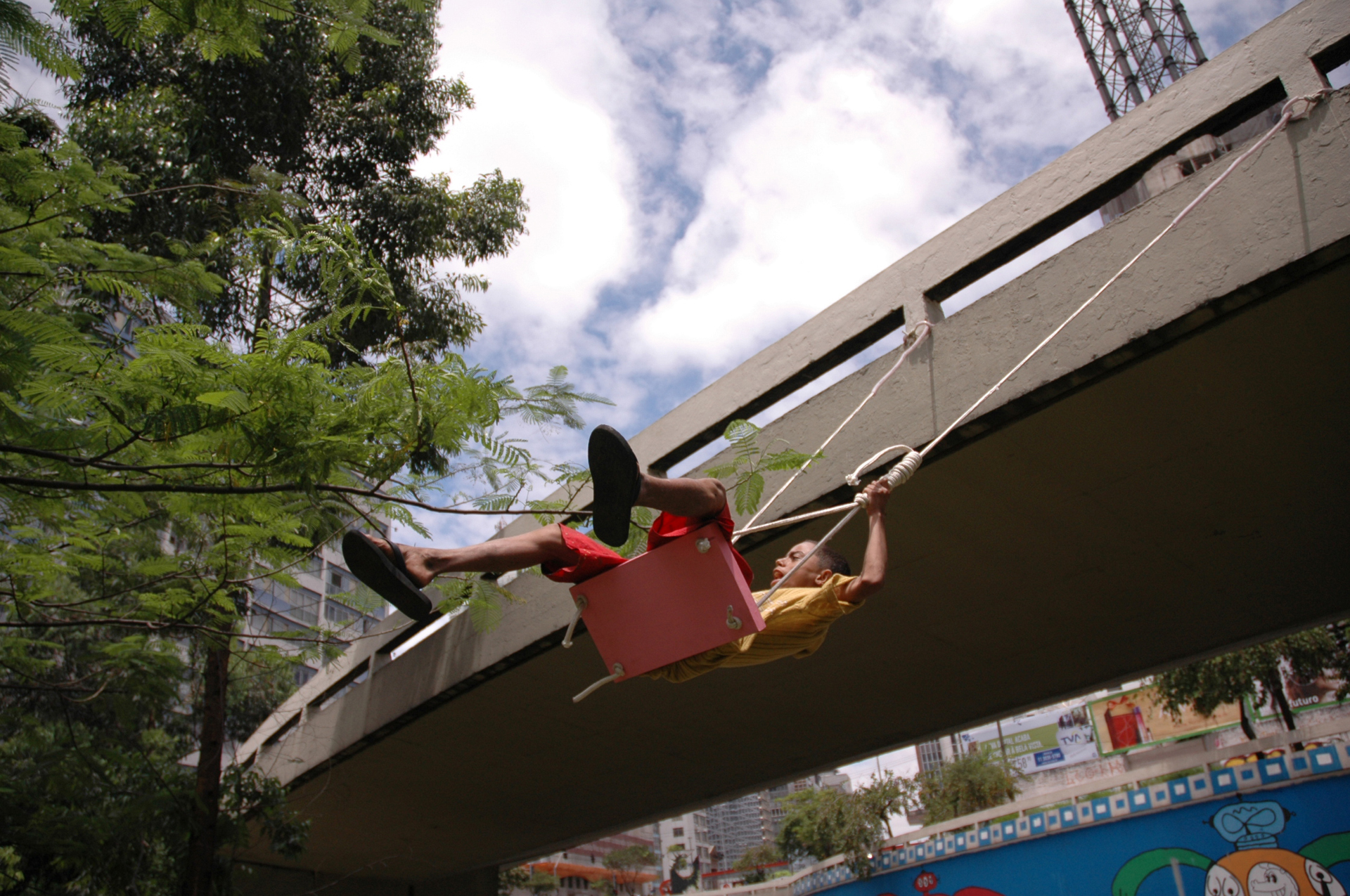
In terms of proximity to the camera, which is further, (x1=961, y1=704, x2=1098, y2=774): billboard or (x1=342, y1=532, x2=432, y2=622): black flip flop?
(x1=961, y1=704, x2=1098, y2=774): billboard

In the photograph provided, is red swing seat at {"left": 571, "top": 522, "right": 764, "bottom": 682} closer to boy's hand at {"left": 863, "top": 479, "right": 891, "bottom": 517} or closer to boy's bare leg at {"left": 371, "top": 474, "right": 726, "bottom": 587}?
boy's bare leg at {"left": 371, "top": 474, "right": 726, "bottom": 587}

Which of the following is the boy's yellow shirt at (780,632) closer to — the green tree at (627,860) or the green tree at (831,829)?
the green tree at (831,829)

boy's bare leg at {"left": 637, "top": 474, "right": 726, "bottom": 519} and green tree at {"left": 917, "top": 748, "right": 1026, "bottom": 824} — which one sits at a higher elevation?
boy's bare leg at {"left": 637, "top": 474, "right": 726, "bottom": 519}

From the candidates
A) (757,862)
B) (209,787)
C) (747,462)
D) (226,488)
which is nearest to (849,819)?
(209,787)

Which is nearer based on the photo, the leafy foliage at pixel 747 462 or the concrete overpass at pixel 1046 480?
the leafy foliage at pixel 747 462

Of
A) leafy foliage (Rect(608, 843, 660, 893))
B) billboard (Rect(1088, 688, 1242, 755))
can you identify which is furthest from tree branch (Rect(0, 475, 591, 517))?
leafy foliage (Rect(608, 843, 660, 893))

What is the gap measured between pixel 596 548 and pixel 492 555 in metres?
0.34

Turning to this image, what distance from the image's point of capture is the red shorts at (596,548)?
102 inches

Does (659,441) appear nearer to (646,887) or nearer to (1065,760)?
(1065,760)

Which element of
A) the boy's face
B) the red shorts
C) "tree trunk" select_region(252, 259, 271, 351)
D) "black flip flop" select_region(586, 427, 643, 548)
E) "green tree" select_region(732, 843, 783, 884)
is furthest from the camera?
"green tree" select_region(732, 843, 783, 884)

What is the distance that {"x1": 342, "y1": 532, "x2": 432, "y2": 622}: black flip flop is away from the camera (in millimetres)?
2305

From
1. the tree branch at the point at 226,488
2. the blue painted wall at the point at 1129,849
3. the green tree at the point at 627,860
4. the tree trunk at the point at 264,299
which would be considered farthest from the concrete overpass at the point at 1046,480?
the green tree at the point at 627,860

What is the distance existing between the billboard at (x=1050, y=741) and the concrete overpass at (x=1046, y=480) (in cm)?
3051

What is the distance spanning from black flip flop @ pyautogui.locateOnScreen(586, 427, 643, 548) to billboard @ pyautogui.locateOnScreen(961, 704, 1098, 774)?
3513 cm
